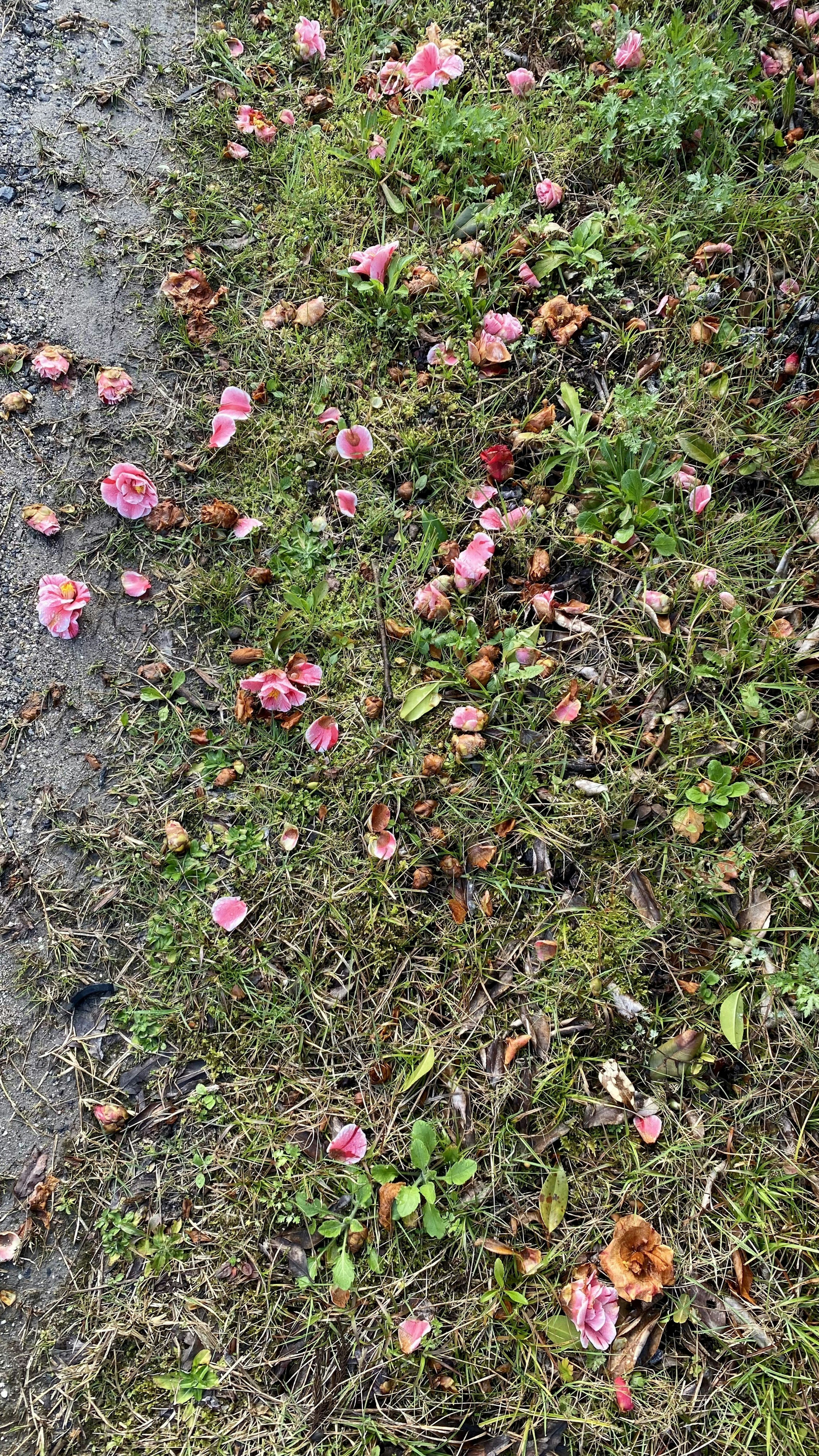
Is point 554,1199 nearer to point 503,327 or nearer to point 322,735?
point 322,735

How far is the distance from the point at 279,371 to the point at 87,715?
1215 mm

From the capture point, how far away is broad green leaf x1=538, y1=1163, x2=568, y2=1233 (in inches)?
75.2

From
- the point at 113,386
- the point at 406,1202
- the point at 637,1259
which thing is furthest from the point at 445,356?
the point at 637,1259

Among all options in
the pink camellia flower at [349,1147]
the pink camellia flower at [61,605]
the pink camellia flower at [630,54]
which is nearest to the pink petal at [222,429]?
the pink camellia flower at [61,605]

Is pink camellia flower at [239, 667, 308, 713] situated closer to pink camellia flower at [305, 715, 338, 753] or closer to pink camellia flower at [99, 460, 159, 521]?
pink camellia flower at [305, 715, 338, 753]

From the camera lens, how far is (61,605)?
2.38m

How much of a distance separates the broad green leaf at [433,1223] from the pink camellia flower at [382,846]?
81 centimetres

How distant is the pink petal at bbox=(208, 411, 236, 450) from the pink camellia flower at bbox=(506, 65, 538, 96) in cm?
148

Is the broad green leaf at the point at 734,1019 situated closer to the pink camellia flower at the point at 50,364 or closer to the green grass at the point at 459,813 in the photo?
the green grass at the point at 459,813

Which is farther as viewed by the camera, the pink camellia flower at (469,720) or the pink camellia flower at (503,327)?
the pink camellia flower at (503,327)

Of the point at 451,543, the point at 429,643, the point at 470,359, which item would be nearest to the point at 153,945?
the point at 429,643

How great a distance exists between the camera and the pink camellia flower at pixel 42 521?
2.48 meters

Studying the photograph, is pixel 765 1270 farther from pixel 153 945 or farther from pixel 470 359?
pixel 470 359

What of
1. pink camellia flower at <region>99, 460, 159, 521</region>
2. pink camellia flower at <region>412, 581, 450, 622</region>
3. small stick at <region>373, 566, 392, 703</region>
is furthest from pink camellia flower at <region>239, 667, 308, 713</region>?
pink camellia flower at <region>99, 460, 159, 521</region>
